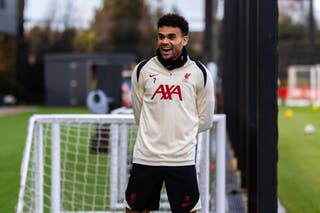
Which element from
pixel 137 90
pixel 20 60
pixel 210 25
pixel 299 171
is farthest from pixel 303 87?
pixel 137 90

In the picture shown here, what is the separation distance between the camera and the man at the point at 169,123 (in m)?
3.30

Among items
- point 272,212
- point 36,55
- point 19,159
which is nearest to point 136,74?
point 272,212

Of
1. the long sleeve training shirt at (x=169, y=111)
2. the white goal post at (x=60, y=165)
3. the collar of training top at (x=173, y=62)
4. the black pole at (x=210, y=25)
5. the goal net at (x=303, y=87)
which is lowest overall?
the goal net at (x=303, y=87)

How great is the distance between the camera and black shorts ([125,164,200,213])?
10.9 feet

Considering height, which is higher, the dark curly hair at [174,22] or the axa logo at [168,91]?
the dark curly hair at [174,22]

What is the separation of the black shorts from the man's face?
59cm

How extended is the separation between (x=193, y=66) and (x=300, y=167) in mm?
5760

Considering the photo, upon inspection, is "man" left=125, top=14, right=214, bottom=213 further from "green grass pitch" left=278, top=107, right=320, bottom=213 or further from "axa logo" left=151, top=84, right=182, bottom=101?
"green grass pitch" left=278, top=107, right=320, bottom=213

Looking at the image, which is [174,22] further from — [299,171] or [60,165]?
[299,171]

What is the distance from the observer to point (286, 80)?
32031mm

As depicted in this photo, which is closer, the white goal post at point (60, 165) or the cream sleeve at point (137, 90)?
the cream sleeve at point (137, 90)

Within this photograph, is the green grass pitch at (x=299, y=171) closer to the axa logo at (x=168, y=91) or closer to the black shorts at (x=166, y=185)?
the black shorts at (x=166, y=185)

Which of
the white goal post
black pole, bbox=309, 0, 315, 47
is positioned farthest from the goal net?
the white goal post

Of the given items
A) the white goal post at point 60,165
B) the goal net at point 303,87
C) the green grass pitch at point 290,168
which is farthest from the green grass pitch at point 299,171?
the goal net at point 303,87
